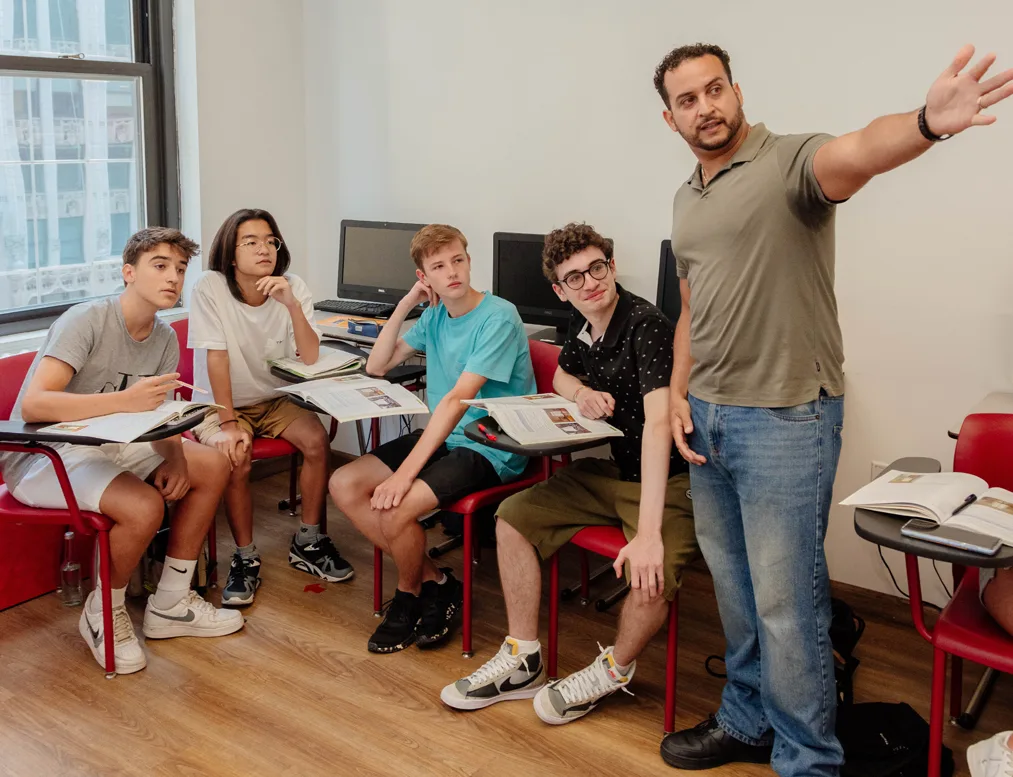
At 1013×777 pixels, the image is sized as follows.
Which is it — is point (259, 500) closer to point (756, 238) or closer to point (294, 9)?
point (294, 9)

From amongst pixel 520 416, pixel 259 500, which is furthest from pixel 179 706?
pixel 259 500

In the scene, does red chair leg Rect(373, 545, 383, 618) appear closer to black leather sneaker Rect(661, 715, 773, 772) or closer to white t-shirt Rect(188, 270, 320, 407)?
white t-shirt Rect(188, 270, 320, 407)

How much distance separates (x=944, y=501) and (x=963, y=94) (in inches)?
29.4

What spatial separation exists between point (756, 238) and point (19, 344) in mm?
2782

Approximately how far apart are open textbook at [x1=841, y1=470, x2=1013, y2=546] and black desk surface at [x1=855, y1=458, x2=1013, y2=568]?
2 centimetres

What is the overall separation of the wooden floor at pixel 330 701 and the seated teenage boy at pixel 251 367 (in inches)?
6.8

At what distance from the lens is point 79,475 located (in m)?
A: 2.73

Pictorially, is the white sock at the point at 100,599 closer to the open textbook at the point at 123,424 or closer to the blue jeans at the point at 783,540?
the open textbook at the point at 123,424

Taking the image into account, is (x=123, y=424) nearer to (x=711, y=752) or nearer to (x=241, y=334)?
(x=241, y=334)

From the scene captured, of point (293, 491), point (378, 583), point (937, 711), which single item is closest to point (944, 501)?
point (937, 711)

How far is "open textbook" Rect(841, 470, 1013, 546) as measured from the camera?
5.91ft

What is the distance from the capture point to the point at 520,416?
2572mm

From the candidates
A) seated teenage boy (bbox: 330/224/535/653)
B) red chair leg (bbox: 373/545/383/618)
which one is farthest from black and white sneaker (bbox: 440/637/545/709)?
red chair leg (bbox: 373/545/383/618)

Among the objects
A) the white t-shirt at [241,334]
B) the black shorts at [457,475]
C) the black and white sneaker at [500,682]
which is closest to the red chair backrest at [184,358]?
the white t-shirt at [241,334]
